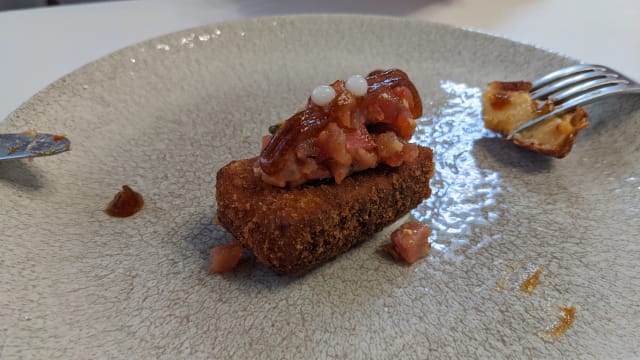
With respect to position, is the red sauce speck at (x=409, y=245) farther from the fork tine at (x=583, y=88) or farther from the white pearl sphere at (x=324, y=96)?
the fork tine at (x=583, y=88)

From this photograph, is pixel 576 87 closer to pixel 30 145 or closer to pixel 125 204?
pixel 125 204

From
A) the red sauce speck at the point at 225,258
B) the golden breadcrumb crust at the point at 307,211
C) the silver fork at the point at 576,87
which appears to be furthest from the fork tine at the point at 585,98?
the red sauce speck at the point at 225,258

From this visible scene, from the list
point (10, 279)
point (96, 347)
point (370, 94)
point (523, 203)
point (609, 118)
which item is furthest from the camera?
point (609, 118)

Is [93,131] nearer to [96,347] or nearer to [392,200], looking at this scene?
[96,347]

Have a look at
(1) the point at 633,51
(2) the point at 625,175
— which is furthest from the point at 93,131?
(1) the point at 633,51

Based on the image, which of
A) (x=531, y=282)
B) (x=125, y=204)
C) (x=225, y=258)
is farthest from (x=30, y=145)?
(x=531, y=282)
